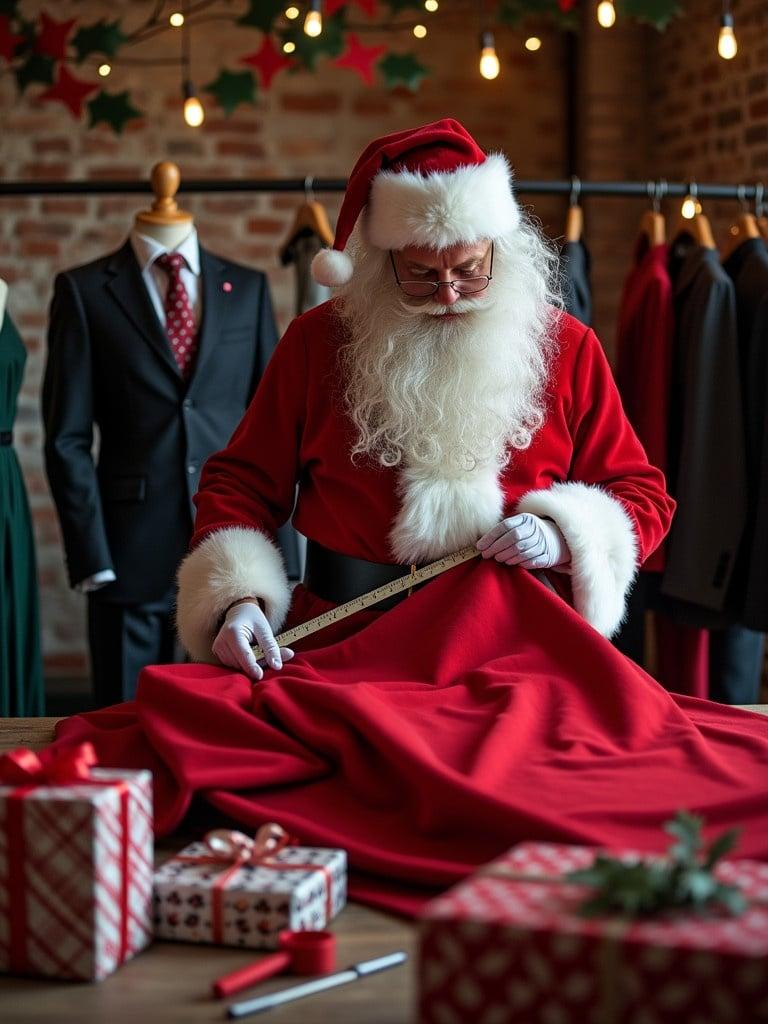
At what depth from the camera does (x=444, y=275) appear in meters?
2.45

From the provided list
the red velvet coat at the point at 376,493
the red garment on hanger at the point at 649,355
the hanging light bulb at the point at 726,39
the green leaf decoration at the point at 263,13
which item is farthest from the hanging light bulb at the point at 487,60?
the red velvet coat at the point at 376,493

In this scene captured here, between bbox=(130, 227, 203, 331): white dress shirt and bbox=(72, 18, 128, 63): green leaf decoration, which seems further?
bbox=(72, 18, 128, 63): green leaf decoration

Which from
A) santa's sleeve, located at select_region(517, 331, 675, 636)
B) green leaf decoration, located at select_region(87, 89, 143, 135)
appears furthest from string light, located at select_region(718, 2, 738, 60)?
green leaf decoration, located at select_region(87, 89, 143, 135)

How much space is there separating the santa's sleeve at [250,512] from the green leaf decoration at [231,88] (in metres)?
2.08

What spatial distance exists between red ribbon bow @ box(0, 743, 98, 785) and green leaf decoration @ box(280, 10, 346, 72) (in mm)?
3577

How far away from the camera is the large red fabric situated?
1714 millimetres

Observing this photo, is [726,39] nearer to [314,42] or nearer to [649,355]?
[649,355]

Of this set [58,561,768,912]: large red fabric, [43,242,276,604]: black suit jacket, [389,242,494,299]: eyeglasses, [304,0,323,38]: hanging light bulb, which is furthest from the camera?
[43,242,276,604]: black suit jacket

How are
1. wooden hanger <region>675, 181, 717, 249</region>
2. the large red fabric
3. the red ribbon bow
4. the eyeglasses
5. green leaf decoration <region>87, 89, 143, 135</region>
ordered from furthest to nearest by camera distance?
1. green leaf decoration <region>87, 89, 143, 135</region>
2. wooden hanger <region>675, 181, 717, 249</region>
3. the eyeglasses
4. the large red fabric
5. the red ribbon bow

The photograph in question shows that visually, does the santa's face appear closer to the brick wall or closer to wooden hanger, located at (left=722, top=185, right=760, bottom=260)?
wooden hanger, located at (left=722, top=185, right=760, bottom=260)

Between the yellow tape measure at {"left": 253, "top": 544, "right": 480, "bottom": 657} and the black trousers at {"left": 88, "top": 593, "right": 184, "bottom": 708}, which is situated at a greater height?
the yellow tape measure at {"left": 253, "top": 544, "right": 480, "bottom": 657}

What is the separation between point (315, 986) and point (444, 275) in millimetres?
1378

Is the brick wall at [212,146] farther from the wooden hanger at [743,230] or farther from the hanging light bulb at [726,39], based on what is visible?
the hanging light bulb at [726,39]

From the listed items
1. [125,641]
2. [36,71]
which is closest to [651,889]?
[125,641]
